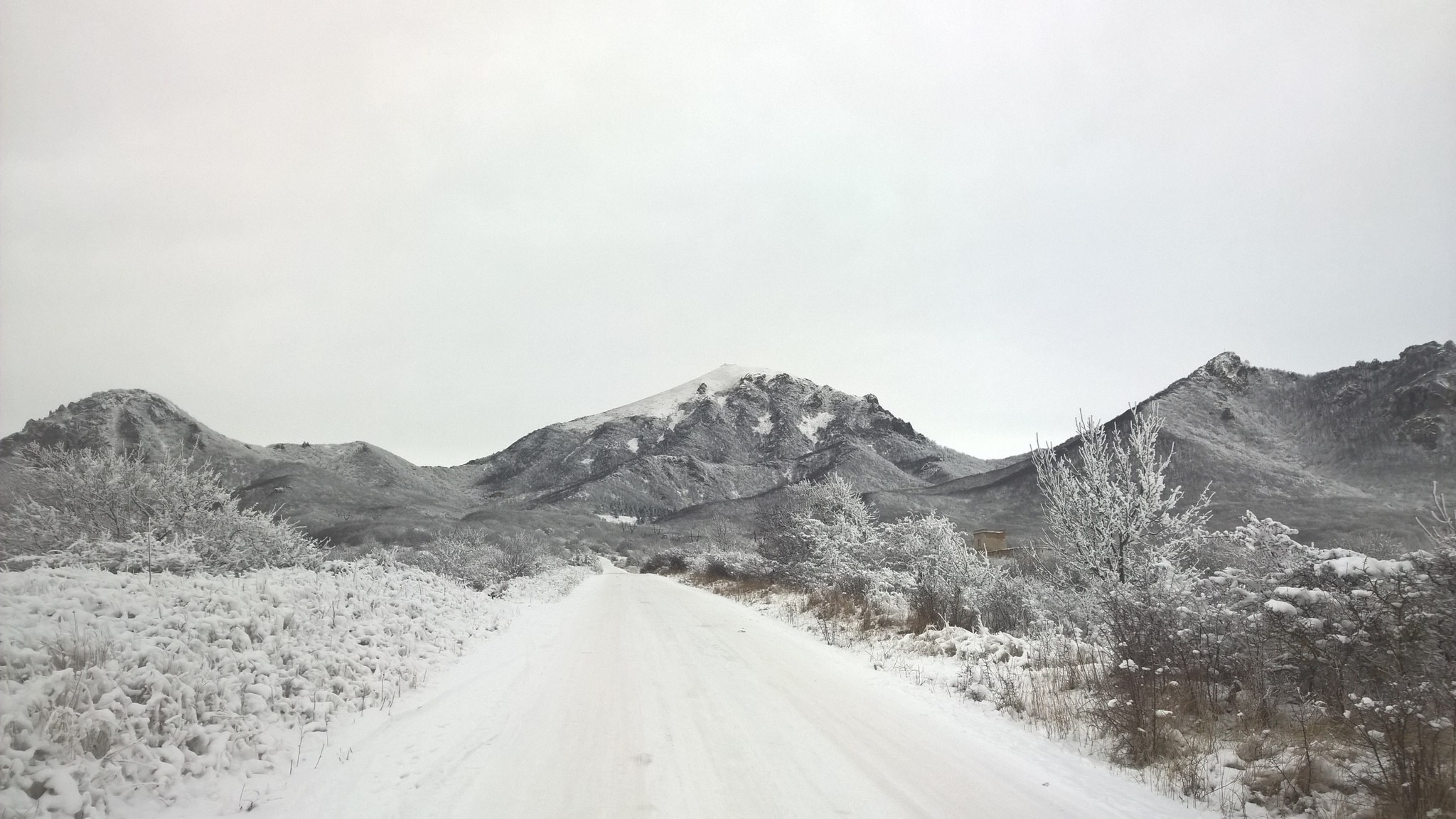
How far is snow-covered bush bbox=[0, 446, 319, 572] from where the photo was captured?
1498cm

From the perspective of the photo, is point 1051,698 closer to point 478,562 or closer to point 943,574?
point 943,574

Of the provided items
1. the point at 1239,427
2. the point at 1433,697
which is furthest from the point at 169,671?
the point at 1239,427

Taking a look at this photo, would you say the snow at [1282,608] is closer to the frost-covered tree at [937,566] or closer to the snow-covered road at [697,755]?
the snow-covered road at [697,755]

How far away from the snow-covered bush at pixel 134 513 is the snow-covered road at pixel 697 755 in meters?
10.2

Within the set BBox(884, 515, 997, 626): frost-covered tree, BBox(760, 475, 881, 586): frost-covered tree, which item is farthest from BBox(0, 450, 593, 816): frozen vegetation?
BBox(760, 475, 881, 586): frost-covered tree

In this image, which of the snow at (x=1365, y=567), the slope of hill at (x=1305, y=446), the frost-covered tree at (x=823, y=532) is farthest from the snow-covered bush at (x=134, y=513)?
the slope of hill at (x=1305, y=446)

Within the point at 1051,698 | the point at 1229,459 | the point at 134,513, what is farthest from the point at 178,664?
the point at 1229,459

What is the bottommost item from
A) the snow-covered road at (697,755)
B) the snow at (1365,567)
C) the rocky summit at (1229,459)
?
the snow-covered road at (697,755)

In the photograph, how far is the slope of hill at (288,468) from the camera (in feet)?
262

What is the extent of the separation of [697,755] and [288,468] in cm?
13788

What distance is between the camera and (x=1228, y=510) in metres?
70.5

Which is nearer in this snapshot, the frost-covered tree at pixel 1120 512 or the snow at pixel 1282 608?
the snow at pixel 1282 608

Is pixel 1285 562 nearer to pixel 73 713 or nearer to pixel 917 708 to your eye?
pixel 917 708

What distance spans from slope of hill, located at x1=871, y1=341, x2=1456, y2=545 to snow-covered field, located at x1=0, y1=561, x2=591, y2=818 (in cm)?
6521
